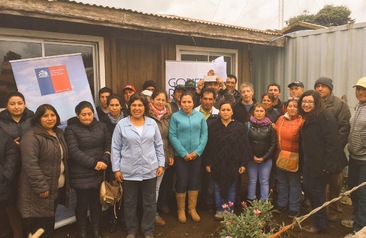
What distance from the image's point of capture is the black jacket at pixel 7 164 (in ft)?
9.92

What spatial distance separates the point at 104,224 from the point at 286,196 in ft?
8.83

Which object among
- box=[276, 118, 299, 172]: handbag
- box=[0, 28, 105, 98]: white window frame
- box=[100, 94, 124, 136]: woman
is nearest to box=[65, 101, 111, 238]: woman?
box=[100, 94, 124, 136]: woman

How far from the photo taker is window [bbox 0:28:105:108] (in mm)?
4055

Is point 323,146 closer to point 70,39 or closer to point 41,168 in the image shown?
point 41,168

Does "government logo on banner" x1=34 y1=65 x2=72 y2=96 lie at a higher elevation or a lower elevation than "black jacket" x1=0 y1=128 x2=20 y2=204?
higher

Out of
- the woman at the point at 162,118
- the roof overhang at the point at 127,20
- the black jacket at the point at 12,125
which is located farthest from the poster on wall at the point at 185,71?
the black jacket at the point at 12,125

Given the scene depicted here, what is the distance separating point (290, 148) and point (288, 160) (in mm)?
170

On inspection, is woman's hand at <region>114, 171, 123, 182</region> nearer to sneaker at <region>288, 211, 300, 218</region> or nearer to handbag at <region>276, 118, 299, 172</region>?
handbag at <region>276, 118, 299, 172</region>

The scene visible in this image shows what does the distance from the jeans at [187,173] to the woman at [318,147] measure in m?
1.41

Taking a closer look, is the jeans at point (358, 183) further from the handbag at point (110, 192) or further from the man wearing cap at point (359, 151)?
the handbag at point (110, 192)

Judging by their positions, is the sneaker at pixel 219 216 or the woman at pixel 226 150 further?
the sneaker at pixel 219 216

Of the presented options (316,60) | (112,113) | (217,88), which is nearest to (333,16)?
(316,60)

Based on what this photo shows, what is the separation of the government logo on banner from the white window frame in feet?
1.62

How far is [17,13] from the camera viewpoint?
3.53 metres
